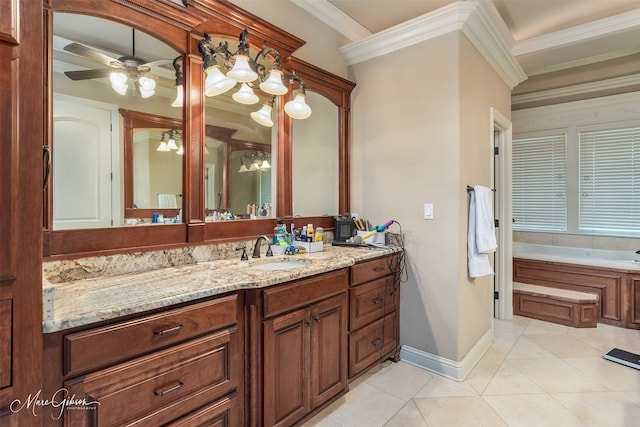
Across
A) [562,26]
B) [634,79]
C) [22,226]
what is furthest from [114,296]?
[634,79]

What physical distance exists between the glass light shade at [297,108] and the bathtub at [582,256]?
127 inches

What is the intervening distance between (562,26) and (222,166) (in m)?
3.44

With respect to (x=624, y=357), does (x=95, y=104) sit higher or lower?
higher

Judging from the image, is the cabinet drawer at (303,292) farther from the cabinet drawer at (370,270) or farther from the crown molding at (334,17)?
the crown molding at (334,17)

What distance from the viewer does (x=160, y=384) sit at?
1.21 meters

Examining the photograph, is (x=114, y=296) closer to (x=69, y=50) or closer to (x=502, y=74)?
(x=69, y=50)

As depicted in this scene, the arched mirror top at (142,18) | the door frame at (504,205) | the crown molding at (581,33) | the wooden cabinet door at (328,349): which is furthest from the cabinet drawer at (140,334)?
the crown molding at (581,33)

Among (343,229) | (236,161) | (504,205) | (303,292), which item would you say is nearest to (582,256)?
(504,205)

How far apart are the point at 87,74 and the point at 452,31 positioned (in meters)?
2.31

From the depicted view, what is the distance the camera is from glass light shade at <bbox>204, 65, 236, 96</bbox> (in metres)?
1.90

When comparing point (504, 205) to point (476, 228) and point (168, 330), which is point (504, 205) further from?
point (168, 330)

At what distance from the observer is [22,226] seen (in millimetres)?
923

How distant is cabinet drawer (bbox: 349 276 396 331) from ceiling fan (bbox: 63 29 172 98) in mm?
1681

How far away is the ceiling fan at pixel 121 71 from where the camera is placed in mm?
1545
